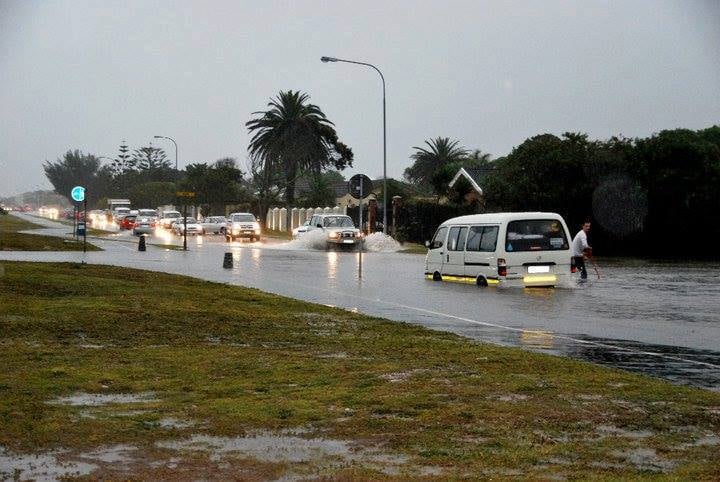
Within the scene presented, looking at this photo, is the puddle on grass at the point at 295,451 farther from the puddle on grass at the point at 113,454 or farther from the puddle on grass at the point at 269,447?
the puddle on grass at the point at 113,454

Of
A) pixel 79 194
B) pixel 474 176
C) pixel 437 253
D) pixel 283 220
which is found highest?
pixel 474 176

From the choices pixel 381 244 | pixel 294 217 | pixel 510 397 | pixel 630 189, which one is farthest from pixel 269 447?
pixel 294 217

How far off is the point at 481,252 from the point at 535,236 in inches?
59.9

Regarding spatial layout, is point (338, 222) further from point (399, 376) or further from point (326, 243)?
point (399, 376)

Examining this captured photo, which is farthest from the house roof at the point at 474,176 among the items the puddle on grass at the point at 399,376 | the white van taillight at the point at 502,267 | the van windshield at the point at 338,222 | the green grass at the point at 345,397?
the puddle on grass at the point at 399,376

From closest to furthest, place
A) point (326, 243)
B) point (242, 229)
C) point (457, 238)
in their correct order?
point (457, 238) < point (326, 243) < point (242, 229)

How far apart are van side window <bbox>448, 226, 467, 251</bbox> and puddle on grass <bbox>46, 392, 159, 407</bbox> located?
61.2 feet

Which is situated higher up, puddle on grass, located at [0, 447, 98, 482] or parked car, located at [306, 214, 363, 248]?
parked car, located at [306, 214, 363, 248]

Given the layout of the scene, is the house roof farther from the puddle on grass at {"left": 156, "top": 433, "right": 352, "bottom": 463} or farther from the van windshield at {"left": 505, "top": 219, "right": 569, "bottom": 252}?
the puddle on grass at {"left": 156, "top": 433, "right": 352, "bottom": 463}

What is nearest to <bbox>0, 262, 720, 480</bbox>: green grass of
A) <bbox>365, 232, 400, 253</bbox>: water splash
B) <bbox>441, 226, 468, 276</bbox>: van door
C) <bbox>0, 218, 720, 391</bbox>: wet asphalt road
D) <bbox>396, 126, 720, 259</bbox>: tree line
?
<bbox>0, 218, 720, 391</bbox>: wet asphalt road

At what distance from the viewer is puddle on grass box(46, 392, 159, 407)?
8.95 metres

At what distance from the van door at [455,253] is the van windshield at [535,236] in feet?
6.43

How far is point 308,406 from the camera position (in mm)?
8961

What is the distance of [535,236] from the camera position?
25734mm
